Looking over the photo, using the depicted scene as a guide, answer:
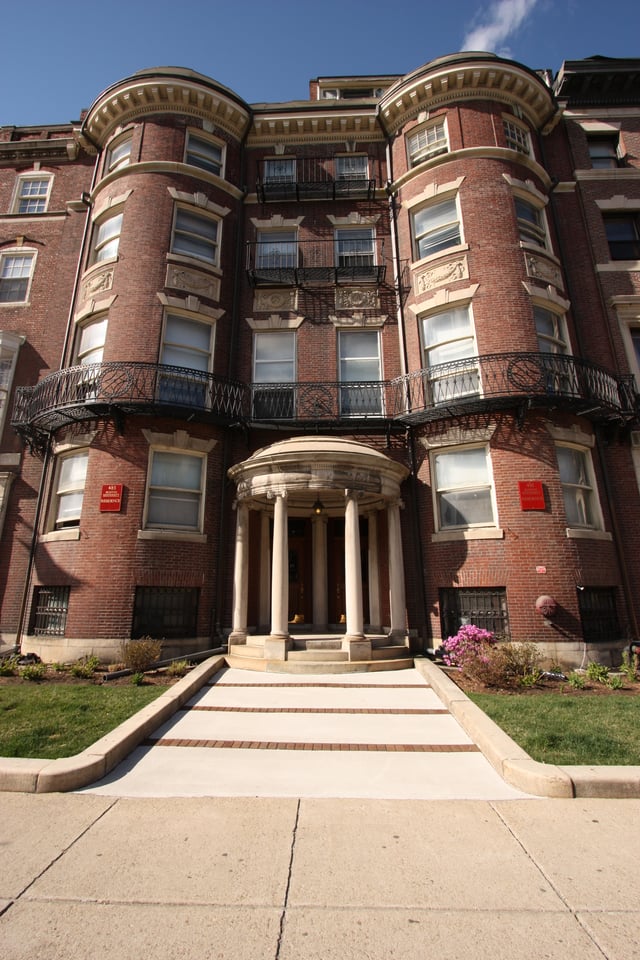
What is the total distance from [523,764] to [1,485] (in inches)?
586

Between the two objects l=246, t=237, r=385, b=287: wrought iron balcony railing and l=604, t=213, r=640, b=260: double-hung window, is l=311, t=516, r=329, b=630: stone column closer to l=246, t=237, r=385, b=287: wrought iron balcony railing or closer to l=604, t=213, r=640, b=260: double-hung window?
l=246, t=237, r=385, b=287: wrought iron balcony railing

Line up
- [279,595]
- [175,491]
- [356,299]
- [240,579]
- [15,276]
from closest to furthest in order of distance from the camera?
1. [279,595]
2. [240,579]
3. [175,491]
4. [356,299]
5. [15,276]

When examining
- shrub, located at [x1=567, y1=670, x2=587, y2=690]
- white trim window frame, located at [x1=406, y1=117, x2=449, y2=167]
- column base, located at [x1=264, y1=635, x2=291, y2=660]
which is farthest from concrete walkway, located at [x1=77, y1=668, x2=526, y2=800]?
white trim window frame, located at [x1=406, y1=117, x2=449, y2=167]

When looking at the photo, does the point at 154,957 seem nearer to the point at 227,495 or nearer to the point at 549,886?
the point at 549,886

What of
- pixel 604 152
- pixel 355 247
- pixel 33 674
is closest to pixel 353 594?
pixel 33 674

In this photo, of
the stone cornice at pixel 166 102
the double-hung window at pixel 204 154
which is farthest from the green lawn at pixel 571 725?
the stone cornice at pixel 166 102

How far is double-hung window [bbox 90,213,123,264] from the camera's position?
15.2 metres

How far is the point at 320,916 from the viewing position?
2.89m

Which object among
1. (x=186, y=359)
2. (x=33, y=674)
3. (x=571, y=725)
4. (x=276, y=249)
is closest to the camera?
(x=571, y=725)

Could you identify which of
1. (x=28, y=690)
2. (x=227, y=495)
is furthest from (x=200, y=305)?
(x=28, y=690)

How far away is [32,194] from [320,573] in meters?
17.9

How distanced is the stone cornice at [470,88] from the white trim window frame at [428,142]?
1.89ft

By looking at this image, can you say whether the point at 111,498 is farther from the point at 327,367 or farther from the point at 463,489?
the point at 463,489

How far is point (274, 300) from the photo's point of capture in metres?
15.5
